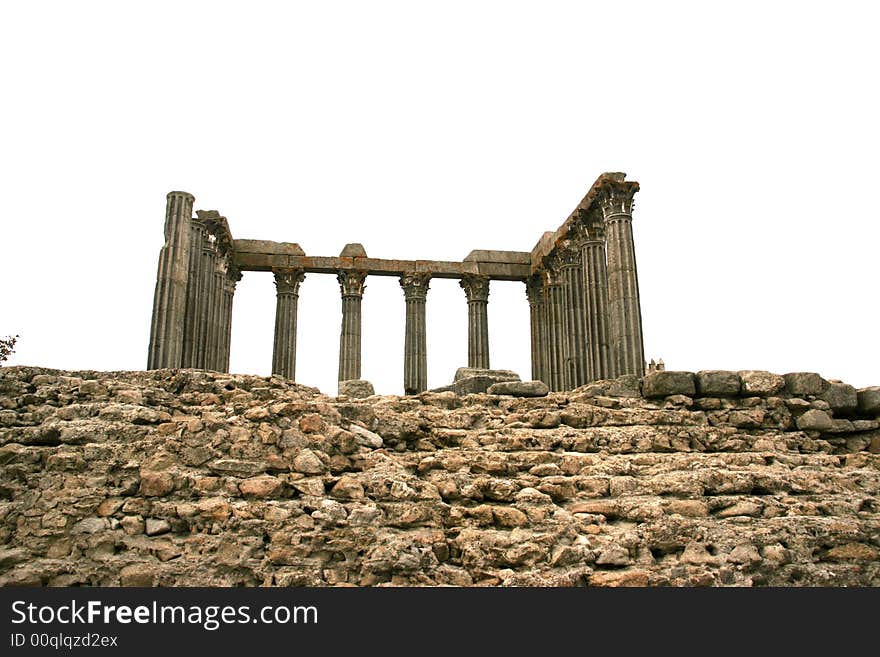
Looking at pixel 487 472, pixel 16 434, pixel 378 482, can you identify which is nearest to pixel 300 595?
pixel 378 482

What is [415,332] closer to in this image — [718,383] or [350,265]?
[350,265]

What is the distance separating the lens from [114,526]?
7.69m

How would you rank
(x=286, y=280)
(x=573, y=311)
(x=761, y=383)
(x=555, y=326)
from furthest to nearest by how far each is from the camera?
(x=286, y=280)
(x=555, y=326)
(x=573, y=311)
(x=761, y=383)

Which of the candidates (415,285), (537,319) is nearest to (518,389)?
(415,285)

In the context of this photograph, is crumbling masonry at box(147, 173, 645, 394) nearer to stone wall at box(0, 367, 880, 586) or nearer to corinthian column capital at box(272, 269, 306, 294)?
corinthian column capital at box(272, 269, 306, 294)

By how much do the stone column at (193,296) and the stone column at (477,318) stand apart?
10.7m

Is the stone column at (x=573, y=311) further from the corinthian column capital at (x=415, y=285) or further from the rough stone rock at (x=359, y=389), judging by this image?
the rough stone rock at (x=359, y=389)

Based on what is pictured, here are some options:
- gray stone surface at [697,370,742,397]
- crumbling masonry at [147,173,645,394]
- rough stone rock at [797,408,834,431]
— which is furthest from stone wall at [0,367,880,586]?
crumbling masonry at [147,173,645,394]

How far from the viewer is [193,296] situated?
2192 centimetres

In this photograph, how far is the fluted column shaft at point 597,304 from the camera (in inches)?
869

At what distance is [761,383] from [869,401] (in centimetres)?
203

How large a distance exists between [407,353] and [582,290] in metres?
7.43

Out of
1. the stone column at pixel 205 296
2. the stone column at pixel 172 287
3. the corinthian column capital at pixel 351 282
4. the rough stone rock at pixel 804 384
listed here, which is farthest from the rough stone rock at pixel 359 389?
the corinthian column capital at pixel 351 282

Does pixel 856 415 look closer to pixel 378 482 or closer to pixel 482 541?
pixel 482 541
